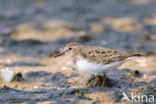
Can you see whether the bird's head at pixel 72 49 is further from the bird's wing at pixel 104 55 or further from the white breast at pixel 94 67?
the white breast at pixel 94 67

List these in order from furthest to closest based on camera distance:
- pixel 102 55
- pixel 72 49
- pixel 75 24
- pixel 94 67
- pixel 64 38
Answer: pixel 75 24 → pixel 64 38 → pixel 72 49 → pixel 102 55 → pixel 94 67

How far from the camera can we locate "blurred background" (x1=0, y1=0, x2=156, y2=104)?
6758 millimetres

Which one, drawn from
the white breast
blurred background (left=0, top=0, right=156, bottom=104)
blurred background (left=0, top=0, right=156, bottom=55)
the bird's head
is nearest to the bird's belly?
the white breast

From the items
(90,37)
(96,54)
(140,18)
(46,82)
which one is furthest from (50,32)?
(96,54)

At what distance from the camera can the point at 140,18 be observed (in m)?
12.5

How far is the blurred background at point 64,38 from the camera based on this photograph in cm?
676

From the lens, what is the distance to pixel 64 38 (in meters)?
11.2

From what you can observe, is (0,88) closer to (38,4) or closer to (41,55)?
(41,55)

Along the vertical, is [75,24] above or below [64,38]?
above

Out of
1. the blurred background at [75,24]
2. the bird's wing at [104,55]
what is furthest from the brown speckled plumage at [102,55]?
the blurred background at [75,24]

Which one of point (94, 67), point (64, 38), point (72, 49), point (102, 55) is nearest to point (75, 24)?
point (64, 38)

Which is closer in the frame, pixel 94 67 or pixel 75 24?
pixel 94 67

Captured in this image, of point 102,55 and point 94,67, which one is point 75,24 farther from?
point 94,67

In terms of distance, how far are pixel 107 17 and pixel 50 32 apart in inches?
101
